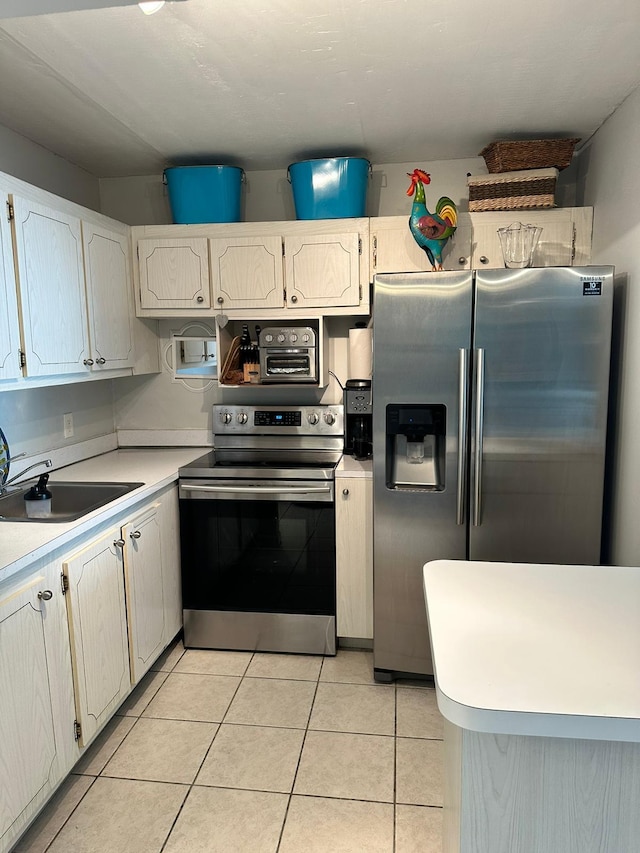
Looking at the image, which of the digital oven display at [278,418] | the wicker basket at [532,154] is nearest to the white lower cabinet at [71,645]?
the digital oven display at [278,418]

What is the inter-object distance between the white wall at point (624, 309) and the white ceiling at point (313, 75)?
0.16 meters

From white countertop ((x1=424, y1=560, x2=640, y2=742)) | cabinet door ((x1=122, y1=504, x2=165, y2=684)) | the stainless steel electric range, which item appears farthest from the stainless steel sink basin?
white countertop ((x1=424, y1=560, x2=640, y2=742))

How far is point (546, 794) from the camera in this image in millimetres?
1079

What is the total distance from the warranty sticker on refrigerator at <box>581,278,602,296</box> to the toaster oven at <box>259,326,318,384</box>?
1264 millimetres

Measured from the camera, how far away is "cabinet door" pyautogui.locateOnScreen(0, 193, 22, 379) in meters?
2.10

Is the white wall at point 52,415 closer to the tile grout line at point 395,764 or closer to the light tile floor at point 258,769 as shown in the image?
the light tile floor at point 258,769

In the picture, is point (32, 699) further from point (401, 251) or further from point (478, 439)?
point (401, 251)

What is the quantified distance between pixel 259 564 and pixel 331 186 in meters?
1.83

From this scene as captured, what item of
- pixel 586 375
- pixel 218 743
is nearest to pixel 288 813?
pixel 218 743

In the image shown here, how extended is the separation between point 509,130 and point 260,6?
1.42 metres

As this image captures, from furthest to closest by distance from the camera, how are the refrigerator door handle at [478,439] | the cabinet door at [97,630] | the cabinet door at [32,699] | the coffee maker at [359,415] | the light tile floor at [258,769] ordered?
the coffee maker at [359,415] → the refrigerator door handle at [478,439] → the cabinet door at [97,630] → the light tile floor at [258,769] → the cabinet door at [32,699]

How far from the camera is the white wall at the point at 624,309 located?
91.4 inches

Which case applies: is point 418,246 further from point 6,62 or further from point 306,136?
point 6,62

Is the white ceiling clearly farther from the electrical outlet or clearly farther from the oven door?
the oven door
